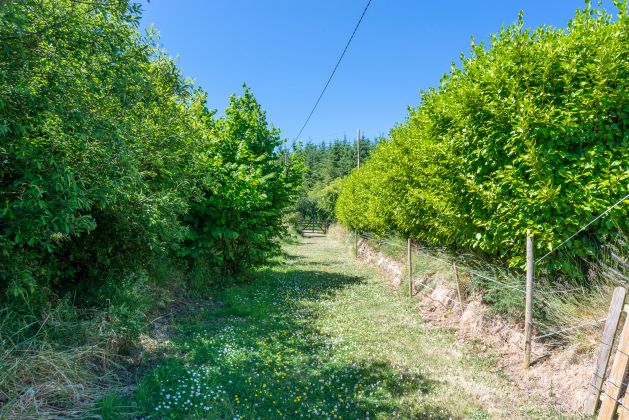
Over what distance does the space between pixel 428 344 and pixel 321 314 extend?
2243 mm

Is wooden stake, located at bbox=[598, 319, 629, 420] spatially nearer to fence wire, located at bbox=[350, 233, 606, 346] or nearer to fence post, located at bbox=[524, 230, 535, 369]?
fence wire, located at bbox=[350, 233, 606, 346]

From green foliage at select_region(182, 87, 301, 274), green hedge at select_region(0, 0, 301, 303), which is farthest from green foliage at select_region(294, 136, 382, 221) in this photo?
green hedge at select_region(0, 0, 301, 303)

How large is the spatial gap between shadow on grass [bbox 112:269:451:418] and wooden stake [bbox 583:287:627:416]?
1.33 m

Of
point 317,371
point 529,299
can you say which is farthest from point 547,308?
point 317,371

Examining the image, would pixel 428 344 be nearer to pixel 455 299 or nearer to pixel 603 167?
pixel 455 299

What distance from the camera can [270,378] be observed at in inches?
163

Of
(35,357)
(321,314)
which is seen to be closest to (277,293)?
(321,314)

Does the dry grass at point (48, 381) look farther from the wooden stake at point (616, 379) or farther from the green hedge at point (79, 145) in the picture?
the wooden stake at point (616, 379)

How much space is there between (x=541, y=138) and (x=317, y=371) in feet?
13.2

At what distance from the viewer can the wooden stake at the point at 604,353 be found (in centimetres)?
320

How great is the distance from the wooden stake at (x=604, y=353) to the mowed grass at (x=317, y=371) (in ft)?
1.33

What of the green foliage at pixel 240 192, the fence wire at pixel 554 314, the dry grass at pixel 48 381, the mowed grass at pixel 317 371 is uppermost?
the green foliage at pixel 240 192

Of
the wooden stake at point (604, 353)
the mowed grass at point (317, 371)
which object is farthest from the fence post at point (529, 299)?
the wooden stake at point (604, 353)

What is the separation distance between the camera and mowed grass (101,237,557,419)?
137 inches
